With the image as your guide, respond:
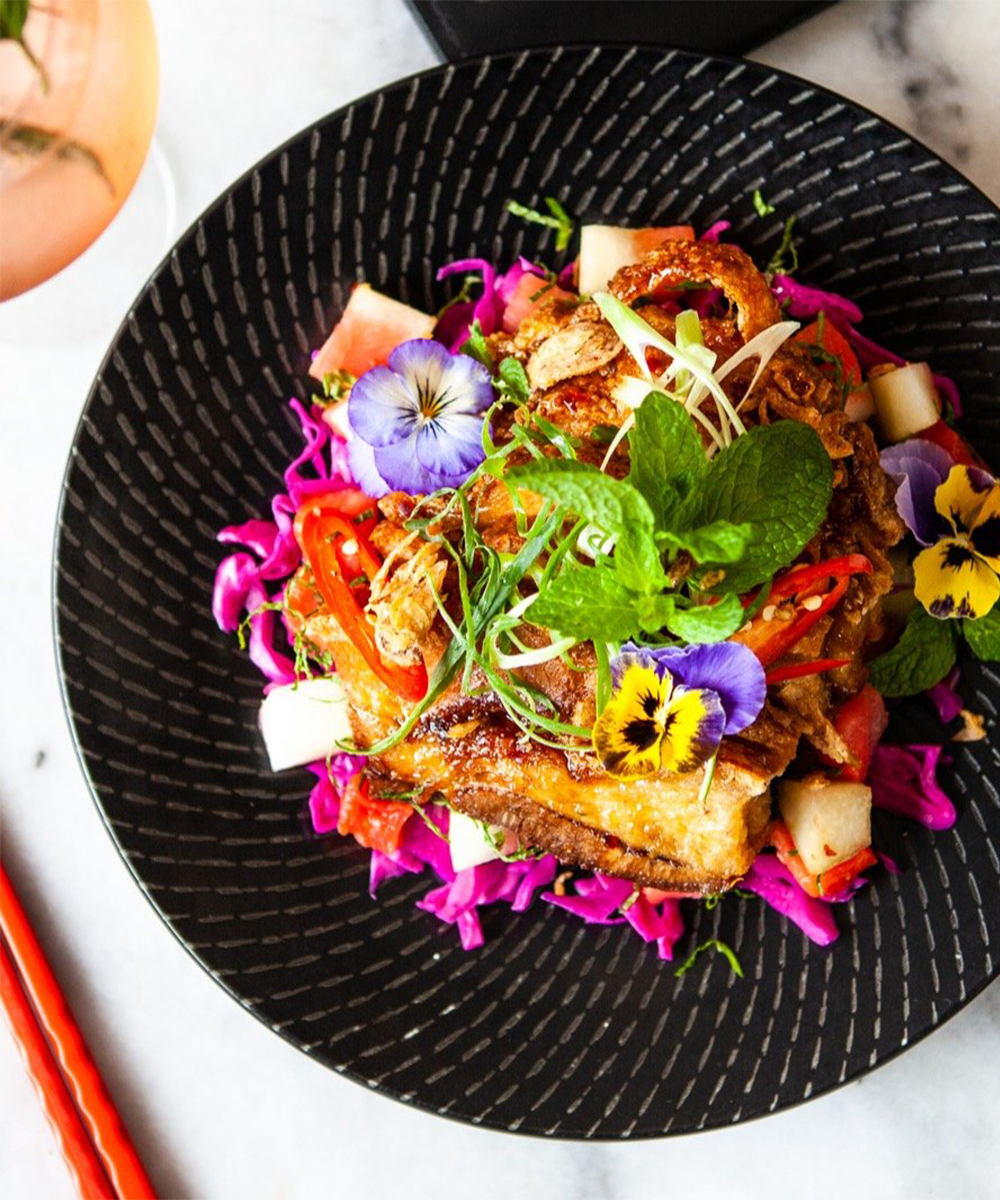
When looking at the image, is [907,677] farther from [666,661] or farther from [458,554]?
[458,554]

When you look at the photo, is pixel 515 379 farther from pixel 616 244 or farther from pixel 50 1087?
pixel 50 1087

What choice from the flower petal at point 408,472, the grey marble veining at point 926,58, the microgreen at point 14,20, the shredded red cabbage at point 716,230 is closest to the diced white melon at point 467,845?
the flower petal at point 408,472

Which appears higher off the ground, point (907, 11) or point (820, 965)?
point (907, 11)

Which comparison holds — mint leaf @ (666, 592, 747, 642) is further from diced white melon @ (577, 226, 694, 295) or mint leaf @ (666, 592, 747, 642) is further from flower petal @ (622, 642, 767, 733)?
diced white melon @ (577, 226, 694, 295)

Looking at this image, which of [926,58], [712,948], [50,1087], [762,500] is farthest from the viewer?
[50,1087]

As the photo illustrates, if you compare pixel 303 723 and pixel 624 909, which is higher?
pixel 303 723

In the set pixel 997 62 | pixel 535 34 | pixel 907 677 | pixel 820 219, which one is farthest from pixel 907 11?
pixel 907 677

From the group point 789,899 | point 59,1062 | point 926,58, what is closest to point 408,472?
point 789,899
